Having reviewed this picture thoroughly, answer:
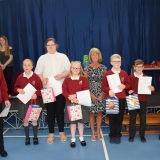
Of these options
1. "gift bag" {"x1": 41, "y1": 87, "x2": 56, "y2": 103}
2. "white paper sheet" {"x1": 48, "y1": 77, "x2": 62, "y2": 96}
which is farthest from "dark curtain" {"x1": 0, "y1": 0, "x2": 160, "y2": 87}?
"gift bag" {"x1": 41, "y1": 87, "x2": 56, "y2": 103}

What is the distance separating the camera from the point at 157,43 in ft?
19.8

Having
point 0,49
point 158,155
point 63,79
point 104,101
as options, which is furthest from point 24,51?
point 158,155

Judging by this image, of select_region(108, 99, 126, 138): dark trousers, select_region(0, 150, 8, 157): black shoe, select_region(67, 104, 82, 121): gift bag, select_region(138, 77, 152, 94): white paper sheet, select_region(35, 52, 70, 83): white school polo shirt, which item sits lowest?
select_region(0, 150, 8, 157): black shoe

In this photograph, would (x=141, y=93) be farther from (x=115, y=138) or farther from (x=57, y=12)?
(x=57, y=12)

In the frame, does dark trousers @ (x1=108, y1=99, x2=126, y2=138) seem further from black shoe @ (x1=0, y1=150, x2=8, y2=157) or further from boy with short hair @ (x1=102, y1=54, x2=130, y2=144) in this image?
black shoe @ (x1=0, y1=150, x2=8, y2=157)

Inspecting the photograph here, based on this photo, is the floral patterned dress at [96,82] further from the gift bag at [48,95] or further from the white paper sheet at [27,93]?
the white paper sheet at [27,93]

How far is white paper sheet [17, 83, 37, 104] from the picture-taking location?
11.9 ft

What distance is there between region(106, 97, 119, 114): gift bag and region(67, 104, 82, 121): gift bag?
16.6 inches

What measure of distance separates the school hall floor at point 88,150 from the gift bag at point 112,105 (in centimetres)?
54

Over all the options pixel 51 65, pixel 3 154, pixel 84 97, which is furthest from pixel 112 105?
pixel 3 154

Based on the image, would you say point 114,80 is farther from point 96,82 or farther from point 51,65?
point 51,65

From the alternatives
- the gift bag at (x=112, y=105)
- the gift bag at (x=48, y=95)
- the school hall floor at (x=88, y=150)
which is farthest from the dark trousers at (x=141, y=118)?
the gift bag at (x=48, y=95)

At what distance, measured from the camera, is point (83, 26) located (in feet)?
19.6

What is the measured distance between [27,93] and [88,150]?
3.96 feet
